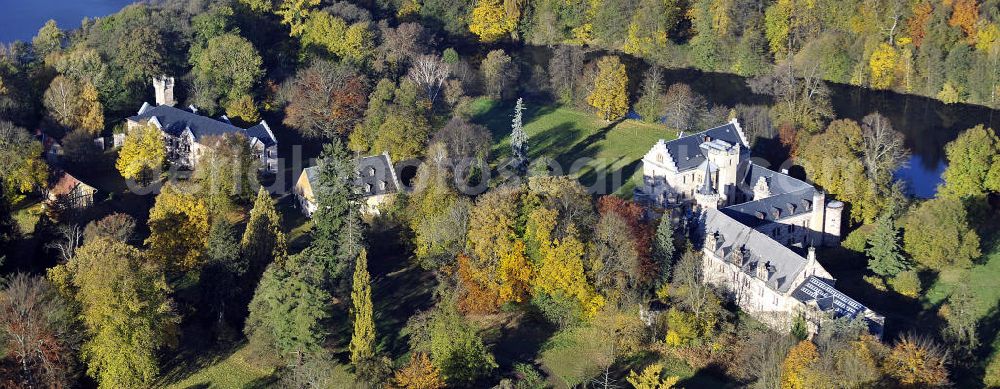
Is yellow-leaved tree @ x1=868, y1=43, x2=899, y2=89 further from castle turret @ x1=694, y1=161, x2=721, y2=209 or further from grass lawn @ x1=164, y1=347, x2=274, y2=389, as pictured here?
grass lawn @ x1=164, y1=347, x2=274, y2=389

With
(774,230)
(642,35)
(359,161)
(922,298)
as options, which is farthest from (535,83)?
(922,298)

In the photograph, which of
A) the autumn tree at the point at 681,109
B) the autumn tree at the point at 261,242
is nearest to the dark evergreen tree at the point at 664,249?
the autumn tree at the point at 261,242

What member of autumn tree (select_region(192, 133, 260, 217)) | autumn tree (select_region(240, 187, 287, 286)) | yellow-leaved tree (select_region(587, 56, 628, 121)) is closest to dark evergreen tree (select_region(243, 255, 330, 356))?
autumn tree (select_region(240, 187, 287, 286))

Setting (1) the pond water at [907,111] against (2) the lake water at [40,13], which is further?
(2) the lake water at [40,13]

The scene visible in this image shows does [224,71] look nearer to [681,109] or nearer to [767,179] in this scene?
[681,109]

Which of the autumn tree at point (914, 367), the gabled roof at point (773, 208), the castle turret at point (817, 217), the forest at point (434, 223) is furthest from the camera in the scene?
the castle turret at point (817, 217)

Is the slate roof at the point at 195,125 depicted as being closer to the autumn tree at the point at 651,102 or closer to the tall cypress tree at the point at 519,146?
the tall cypress tree at the point at 519,146

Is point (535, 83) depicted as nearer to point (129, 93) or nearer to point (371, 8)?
point (371, 8)

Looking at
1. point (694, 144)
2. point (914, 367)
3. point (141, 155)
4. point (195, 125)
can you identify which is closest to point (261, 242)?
point (141, 155)
